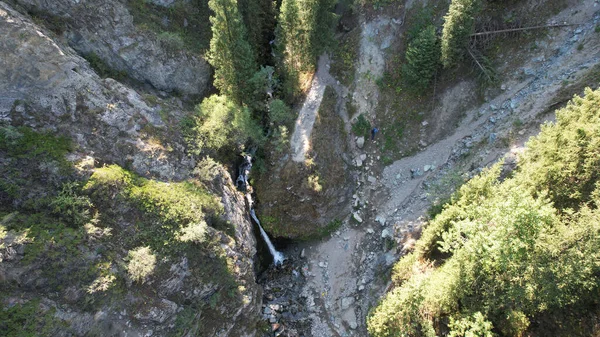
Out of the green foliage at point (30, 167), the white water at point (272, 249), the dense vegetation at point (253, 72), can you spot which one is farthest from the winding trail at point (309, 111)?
the green foliage at point (30, 167)

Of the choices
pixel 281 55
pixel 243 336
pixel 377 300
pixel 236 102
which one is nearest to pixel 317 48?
pixel 281 55

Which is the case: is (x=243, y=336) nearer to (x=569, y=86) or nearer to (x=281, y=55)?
(x=281, y=55)

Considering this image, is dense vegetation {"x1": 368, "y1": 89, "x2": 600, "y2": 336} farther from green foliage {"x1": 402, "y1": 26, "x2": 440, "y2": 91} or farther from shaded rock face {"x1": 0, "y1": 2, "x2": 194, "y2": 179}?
shaded rock face {"x1": 0, "y1": 2, "x2": 194, "y2": 179}

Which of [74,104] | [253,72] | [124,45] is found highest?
[124,45]

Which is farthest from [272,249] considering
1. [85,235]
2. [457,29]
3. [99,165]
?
[457,29]

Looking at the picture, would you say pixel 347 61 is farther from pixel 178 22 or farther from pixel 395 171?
pixel 178 22

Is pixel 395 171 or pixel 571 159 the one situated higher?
pixel 571 159

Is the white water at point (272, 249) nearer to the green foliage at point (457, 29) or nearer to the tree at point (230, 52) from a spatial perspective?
the tree at point (230, 52)
